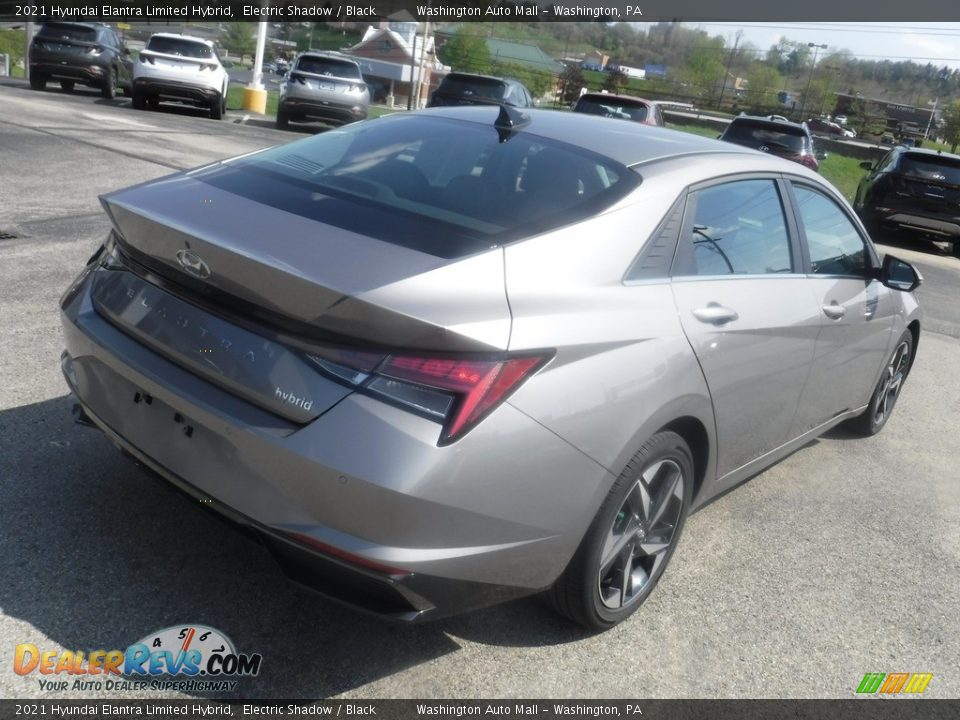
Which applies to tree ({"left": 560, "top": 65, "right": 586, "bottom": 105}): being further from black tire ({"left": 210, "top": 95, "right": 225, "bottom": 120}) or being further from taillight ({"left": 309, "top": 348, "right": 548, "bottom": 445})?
taillight ({"left": 309, "top": 348, "right": 548, "bottom": 445})

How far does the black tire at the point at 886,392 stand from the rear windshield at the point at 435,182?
2.86m

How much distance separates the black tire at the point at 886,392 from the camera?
5.45 meters

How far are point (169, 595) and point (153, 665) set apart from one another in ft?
1.06

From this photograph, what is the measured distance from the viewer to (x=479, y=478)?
2.46 meters

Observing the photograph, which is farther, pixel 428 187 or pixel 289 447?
pixel 428 187

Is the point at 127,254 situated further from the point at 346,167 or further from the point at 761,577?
the point at 761,577

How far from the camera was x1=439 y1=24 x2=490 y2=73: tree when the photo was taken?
86.5 m

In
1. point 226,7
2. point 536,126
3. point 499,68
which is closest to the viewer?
point 536,126

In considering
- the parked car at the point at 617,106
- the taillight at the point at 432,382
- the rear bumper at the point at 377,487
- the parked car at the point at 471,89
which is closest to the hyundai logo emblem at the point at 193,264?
the rear bumper at the point at 377,487

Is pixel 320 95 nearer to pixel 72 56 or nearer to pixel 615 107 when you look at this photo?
pixel 72 56

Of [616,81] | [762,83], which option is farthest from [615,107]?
[762,83]

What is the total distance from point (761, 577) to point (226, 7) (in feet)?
117

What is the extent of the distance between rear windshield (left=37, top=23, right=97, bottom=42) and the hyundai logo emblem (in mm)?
21814

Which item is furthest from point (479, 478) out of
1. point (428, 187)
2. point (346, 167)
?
point (346, 167)
